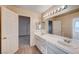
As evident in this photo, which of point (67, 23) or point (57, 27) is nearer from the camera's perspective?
point (67, 23)

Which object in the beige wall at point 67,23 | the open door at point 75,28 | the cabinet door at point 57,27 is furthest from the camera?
the cabinet door at point 57,27

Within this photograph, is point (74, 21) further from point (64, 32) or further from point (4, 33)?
point (4, 33)

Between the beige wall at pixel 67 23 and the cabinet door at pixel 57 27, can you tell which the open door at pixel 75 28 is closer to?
the beige wall at pixel 67 23

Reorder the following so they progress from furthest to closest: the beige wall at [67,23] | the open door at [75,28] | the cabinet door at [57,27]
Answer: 1. the cabinet door at [57,27]
2. the beige wall at [67,23]
3. the open door at [75,28]

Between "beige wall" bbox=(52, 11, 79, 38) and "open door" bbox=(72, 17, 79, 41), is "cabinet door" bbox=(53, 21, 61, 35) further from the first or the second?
"open door" bbox=(72, 17, 79, 41)

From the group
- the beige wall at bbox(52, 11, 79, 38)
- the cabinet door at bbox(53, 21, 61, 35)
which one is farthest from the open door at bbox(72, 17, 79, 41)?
the cabinet door at bbox(53, 21, 61, 35)

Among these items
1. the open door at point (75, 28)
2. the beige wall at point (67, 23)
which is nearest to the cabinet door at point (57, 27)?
the beige wall at point (67, 23)

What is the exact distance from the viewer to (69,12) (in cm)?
199

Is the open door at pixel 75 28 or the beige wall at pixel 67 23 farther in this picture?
the beige wall at pixel 67 23

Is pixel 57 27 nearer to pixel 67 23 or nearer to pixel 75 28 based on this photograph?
pixel 67 23

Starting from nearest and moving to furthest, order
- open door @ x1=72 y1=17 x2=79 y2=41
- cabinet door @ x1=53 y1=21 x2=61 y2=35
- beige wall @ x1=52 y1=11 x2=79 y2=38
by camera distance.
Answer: open door @ x1=72 y1=17 x2=79 y2=41
beige wall @ x1=52 y1=11 x2=79 y2=38
cabinet door @ x1=53 y1=21 x2=61 y2=35

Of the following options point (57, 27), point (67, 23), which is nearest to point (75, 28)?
point (67, 23)
